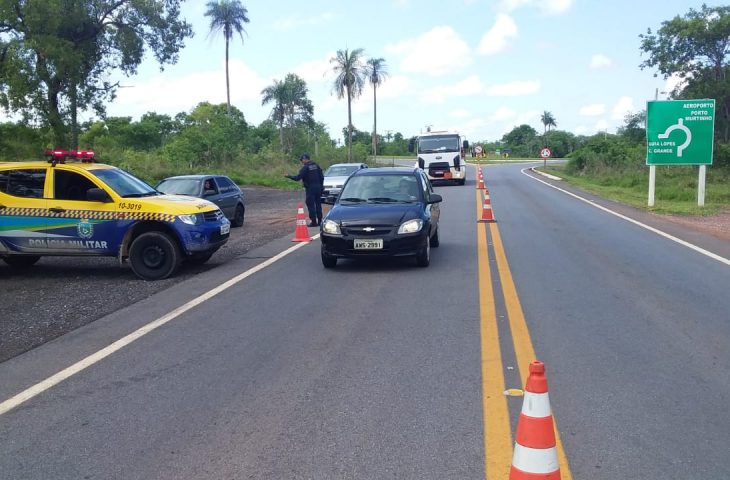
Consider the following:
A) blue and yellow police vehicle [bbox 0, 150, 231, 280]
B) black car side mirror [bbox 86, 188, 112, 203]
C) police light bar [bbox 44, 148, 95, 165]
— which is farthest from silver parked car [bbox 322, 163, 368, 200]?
black car side mirror [bbox 86, 188, 112, 203]

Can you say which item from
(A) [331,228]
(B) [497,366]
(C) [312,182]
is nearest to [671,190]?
(C) [312,182]

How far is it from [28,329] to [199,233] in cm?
354

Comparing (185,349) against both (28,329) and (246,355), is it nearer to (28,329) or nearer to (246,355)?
(246,355)

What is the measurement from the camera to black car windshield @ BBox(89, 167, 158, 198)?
10820mm

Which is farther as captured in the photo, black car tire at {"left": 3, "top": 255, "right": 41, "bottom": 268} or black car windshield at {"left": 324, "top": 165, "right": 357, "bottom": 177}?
black car windshield at {"left": 324, "top": 165, "right": 357, "bottom": 177}

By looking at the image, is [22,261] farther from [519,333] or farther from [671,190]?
[671,190]

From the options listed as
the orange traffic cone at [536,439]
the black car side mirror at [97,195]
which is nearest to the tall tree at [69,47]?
the black car side mirror at [97,195]

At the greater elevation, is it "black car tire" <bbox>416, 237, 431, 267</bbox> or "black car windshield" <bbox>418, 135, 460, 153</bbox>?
"black car windshield" <bbox>418, 135, 460, 153</bbox>

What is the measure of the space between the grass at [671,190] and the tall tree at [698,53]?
11.2 m

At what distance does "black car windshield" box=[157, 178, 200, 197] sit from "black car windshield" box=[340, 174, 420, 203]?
603cm

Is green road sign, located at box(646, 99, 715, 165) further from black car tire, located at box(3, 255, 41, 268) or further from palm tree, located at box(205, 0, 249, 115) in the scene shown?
palm tree, located at box(205, 0, 249, 115)

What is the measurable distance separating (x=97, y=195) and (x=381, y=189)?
4395 mm

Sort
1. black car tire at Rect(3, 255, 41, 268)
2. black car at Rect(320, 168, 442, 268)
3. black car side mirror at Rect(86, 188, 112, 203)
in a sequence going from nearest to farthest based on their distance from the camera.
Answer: black car at Rect(320, 168, 442, 268), black car side mirror at Rect(86, 188, 112, 203), black car tire at Rect(3, 255, 41, 268)

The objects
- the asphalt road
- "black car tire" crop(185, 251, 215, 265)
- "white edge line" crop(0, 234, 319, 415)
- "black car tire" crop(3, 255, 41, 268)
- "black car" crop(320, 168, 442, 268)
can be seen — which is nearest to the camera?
the asphalt road
